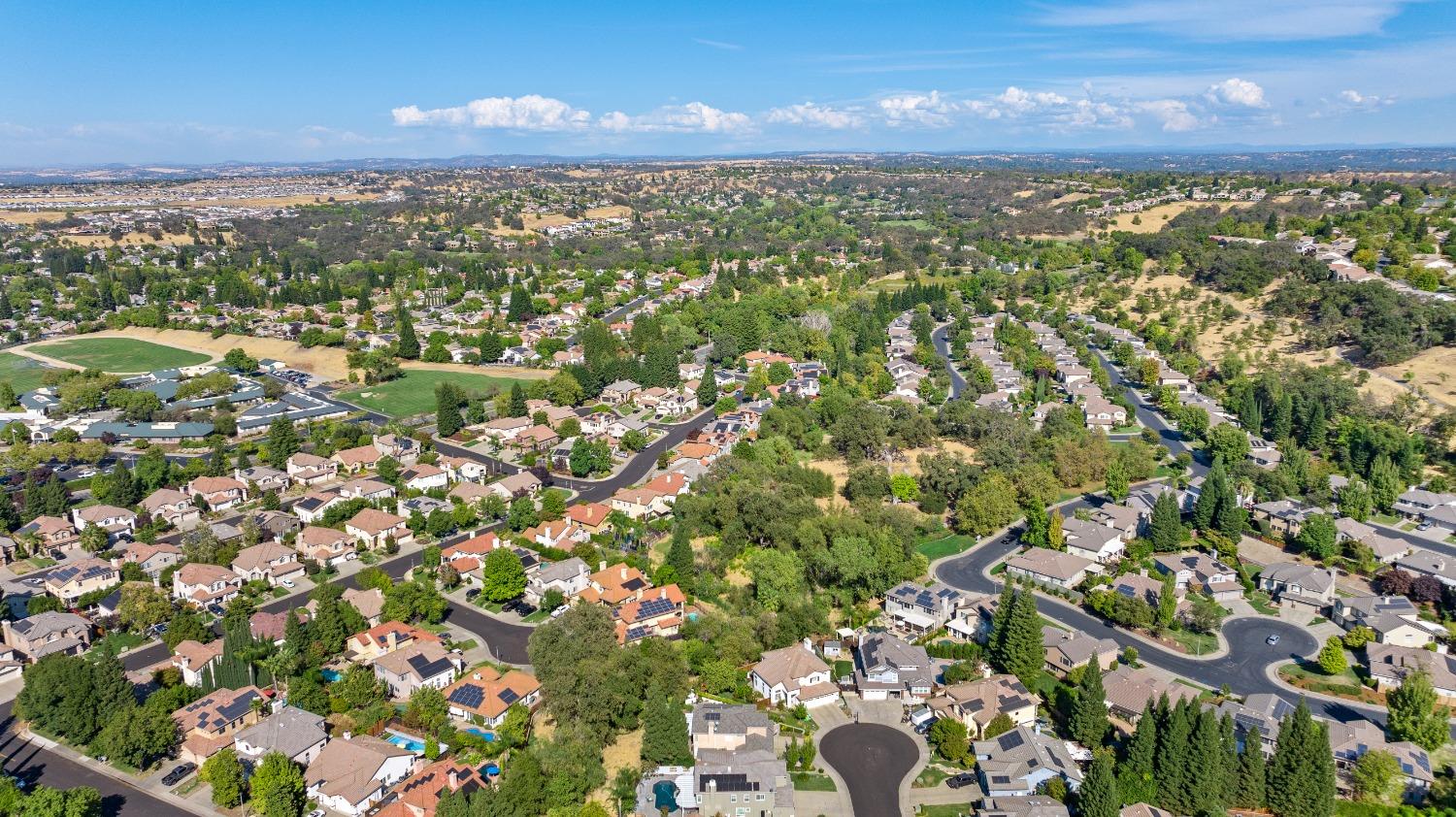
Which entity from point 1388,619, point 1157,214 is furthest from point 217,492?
point 1157,214

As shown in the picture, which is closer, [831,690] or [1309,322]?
[831,690]

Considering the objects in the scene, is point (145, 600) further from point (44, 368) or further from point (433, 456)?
point (44, 368)

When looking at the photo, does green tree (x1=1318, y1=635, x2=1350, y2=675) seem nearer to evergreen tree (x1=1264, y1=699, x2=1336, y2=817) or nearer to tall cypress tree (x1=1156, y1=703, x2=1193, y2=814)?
evergreen tree (x1=1264, y1=699, x2=1336, y2=817)

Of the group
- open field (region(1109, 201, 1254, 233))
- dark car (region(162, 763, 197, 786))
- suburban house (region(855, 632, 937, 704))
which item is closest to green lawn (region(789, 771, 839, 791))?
suburban house (region(855, 632, 937, 704))

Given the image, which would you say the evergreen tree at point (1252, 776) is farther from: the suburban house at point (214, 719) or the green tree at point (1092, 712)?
the suburban house at point (214, 719)

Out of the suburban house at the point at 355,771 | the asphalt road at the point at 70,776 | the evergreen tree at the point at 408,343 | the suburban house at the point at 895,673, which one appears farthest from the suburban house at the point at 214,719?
the evergreen tree at the point at 408,343

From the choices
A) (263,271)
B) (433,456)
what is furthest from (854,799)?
(263,271)
